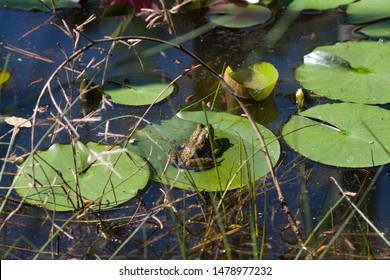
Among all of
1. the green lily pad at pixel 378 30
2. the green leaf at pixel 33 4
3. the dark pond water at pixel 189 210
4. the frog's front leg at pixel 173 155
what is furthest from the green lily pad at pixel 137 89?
the green lily pad at pixel 378 30

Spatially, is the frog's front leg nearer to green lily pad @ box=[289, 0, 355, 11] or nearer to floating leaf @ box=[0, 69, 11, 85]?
floating leaf @ box=[0, 69, 11, 85]

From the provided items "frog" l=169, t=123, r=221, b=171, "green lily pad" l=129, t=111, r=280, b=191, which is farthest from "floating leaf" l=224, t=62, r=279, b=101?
"frog" l=169, t=123, r=221, b=171

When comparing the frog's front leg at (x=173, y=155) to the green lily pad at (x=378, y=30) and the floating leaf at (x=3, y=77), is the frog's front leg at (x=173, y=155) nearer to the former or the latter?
the floating leaf at (x=3, y=77)

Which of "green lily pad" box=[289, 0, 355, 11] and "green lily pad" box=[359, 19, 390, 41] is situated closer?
"green lily pad" box=[359, 19, 390, 41]

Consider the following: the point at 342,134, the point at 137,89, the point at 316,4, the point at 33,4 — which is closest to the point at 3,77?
the point at 137,89
